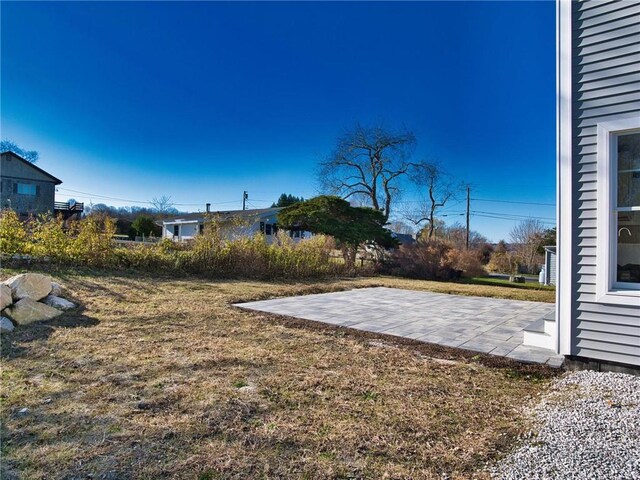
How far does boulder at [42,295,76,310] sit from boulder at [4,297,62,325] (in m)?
0.33

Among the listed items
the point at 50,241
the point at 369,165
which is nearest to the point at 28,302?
the point at 50,241

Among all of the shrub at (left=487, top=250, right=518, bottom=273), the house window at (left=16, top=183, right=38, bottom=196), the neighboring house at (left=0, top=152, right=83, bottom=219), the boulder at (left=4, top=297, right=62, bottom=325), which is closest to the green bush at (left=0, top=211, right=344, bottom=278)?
the boulder at (left=4, top=297, right=62, bottom=325)

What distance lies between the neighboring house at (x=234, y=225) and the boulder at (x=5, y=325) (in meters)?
6.46

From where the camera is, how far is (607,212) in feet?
9.23

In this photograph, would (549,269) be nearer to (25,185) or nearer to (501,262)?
(501,262)

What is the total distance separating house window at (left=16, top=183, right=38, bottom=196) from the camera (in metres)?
23.5

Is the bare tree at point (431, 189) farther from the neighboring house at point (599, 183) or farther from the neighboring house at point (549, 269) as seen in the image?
the neighboring house at point (599, 183)

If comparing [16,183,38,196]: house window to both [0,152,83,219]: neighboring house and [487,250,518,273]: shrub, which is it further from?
[487,250,518,273]: shrub

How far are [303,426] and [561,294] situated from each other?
2.54 meters

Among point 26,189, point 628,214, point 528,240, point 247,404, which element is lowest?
point 247,404

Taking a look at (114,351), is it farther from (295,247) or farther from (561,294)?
(295,247)

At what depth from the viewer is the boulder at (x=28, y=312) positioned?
13.2 ft

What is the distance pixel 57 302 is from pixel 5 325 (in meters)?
1.02

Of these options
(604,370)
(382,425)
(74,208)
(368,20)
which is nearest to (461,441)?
(382,425)
